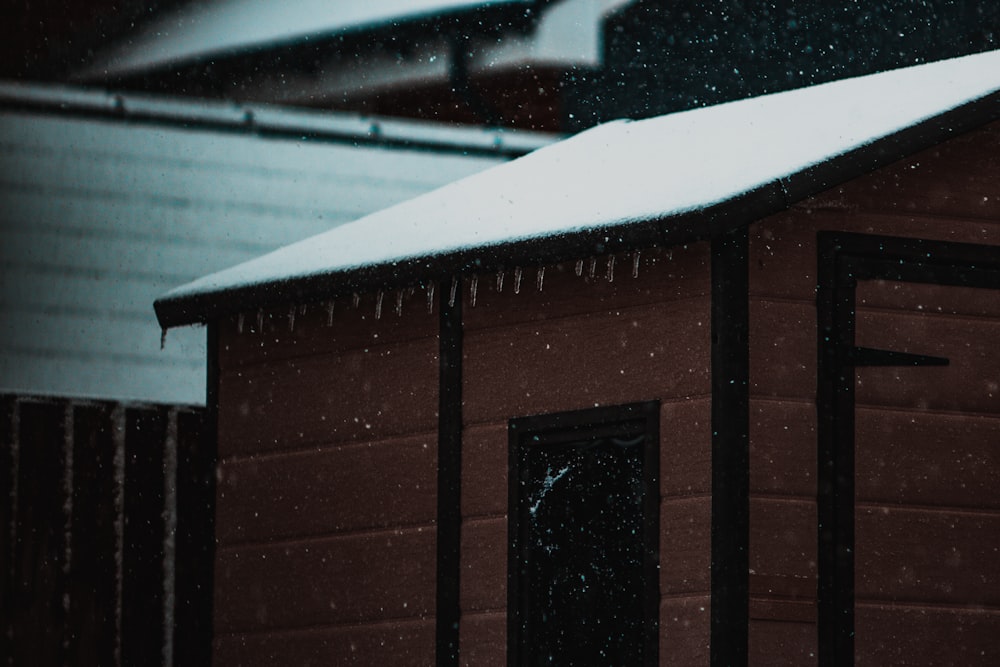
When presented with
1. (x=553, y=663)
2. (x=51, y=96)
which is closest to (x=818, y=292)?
(x=553, y=663)

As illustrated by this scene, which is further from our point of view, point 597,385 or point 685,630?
point 597,385

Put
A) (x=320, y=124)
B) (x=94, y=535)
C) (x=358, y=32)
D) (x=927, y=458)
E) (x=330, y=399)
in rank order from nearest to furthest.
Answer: (x=927, y=458), (x=330, y=399), (x=94, y=535), (x=320, y=124), (x=358, y=32)

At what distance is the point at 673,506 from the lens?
6504mm

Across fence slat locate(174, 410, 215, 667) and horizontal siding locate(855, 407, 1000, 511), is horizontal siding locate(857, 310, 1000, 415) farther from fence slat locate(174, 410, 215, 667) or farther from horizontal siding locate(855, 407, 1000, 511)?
fence slat locate(174, 410, 215, 667)

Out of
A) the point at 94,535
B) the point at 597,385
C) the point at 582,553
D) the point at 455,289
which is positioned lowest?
the point at 582,553

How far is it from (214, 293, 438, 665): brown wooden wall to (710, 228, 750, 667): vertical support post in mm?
1486

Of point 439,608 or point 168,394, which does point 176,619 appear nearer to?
point 439,608

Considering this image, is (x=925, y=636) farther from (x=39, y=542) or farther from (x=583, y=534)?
(x=39, y=542)

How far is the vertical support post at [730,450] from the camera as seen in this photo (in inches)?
246

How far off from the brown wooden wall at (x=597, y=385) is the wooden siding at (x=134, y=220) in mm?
4740

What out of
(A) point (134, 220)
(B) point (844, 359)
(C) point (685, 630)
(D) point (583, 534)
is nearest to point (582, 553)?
(D) point (583, 534)

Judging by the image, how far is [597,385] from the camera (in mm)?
6883

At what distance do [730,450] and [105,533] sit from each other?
3783mm

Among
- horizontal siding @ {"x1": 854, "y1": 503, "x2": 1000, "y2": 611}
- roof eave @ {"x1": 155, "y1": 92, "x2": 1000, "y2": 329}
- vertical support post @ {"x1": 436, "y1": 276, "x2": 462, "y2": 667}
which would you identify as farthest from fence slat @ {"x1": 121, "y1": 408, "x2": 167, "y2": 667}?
horizontal siding @ {"x1": 854, "y1": 503, "x2": 1000, "y2": 611}
